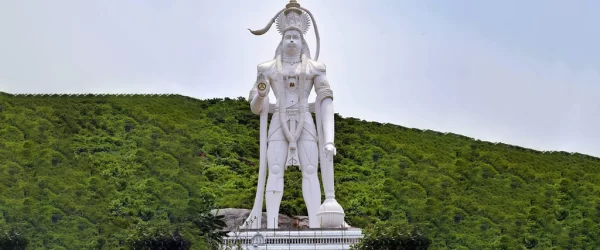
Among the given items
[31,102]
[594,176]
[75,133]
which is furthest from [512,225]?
[31,102]

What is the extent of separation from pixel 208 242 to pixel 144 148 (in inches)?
540

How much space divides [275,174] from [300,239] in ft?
5.60

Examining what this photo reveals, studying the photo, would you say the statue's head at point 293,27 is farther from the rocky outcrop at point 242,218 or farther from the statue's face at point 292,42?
the rocky outcrop at point 242,218

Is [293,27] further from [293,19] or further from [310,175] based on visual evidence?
[310,175]

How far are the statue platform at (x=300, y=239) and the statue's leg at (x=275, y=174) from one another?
4.37 feet

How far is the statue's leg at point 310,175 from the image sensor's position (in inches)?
524

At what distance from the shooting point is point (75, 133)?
26.3 meters

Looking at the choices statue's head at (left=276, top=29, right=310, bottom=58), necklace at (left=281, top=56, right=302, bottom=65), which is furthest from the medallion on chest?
statue's head at (left=276, top=29, right=310, bottom=58)

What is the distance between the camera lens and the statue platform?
11.9m

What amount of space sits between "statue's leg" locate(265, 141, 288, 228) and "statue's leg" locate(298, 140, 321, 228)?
10.9 inches

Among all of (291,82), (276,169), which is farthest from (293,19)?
(276,169)

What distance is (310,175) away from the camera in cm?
1342

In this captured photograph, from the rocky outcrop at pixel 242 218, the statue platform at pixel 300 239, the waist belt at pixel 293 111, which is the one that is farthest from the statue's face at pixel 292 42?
the rocky outcrop at pixel 242 218

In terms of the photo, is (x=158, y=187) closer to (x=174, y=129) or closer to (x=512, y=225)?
(x=174, y=129)
